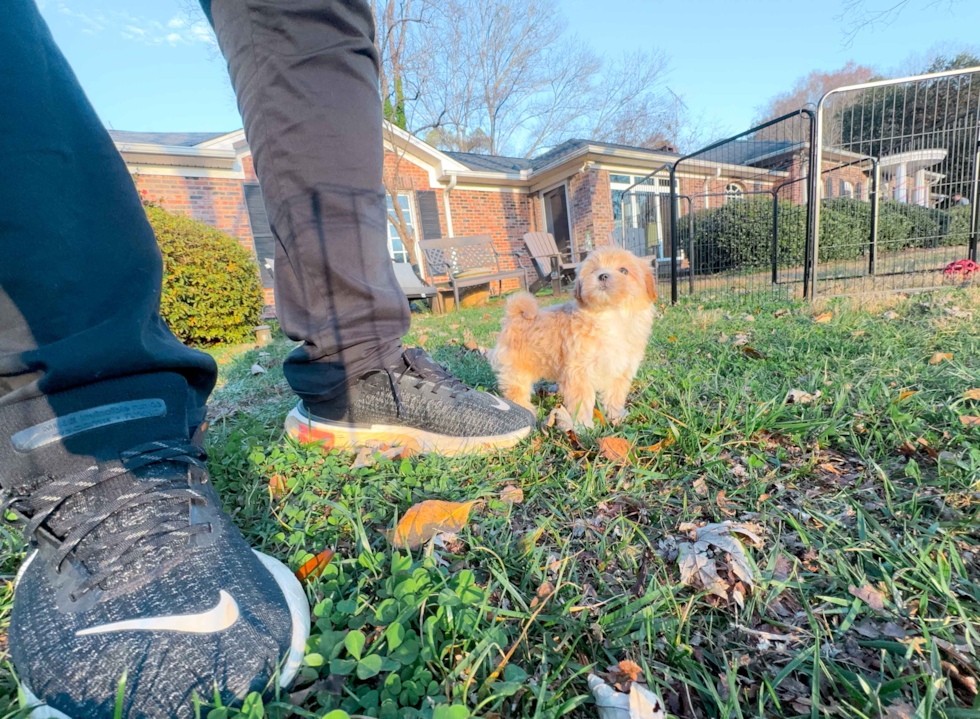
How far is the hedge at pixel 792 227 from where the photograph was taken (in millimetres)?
8781

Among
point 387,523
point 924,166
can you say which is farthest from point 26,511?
point 924,166

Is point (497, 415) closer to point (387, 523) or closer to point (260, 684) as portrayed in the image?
point (387, 523)

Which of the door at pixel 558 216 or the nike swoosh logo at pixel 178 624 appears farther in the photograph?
the door at pixel 558 216

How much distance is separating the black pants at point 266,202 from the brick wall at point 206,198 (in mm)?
9580

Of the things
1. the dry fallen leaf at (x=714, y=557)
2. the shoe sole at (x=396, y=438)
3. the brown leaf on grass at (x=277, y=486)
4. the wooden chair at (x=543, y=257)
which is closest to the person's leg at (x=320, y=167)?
the shoe sole at (x=396, y=438)

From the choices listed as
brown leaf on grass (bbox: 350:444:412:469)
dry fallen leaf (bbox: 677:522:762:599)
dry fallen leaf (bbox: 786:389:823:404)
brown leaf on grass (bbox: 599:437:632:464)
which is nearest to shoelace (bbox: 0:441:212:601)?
brown leaf on grass (bbox: 350:444:412:469)

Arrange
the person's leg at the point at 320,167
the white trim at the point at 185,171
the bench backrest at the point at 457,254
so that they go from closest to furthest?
the person's leg at the point at 320,167 → the white trim at the point at 185,171 → the bench backrest at the point at 457,254

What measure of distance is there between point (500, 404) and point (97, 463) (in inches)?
47.6

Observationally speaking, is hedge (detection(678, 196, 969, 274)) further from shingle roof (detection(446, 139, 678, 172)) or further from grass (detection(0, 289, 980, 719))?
grass (detection(0, 289, 980, 719))

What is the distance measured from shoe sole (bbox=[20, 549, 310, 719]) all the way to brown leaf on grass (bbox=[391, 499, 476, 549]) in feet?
0.89

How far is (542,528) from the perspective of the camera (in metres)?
1.14

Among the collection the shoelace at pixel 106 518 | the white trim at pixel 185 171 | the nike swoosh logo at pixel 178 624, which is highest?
the white trim at pixel 185 171

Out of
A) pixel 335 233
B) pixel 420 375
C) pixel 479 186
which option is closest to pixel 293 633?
pixel 420 375

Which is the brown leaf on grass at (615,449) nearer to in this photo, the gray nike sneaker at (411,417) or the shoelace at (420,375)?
the gray nike sneaker at (411,417)
